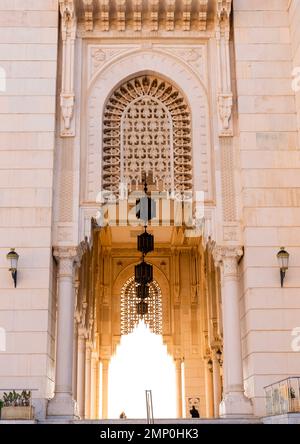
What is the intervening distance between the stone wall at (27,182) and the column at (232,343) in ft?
8.50

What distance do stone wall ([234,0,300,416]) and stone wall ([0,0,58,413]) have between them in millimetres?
2962

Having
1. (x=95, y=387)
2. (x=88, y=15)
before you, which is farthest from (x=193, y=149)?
(x=95, y=387)

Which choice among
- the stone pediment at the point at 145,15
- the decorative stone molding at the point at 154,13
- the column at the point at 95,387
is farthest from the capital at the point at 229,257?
the column at the point at 95,387

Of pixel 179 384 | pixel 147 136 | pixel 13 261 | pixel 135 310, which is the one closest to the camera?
pixel 13 261

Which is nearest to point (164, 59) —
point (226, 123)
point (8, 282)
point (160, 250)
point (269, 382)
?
point (226, 123)

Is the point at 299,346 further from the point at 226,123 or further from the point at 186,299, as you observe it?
the point at 186,299

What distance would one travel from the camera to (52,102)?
10.9m

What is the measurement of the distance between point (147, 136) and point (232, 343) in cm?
361

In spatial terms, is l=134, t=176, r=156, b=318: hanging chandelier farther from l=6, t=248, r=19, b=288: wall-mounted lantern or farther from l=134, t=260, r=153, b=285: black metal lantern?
l=6, t=248, r=19, b=288: wall-mounted lantern

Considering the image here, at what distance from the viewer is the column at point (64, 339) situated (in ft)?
31.9

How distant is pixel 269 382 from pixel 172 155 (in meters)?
3.87

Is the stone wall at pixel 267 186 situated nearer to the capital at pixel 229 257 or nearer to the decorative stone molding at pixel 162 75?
the capital at pixel 229 257

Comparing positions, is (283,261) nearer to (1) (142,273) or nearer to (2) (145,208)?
(2) (145,208)

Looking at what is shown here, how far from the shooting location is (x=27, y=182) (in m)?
10.5
